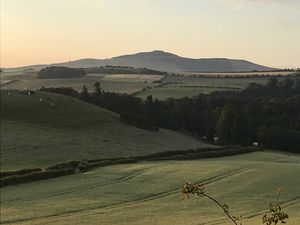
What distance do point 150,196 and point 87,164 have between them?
18687mm

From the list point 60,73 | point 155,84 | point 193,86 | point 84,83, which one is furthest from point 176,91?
point 60,73

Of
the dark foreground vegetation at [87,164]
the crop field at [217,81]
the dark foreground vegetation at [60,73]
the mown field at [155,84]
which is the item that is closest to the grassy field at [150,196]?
the dark foreground vegetation at [87,164]

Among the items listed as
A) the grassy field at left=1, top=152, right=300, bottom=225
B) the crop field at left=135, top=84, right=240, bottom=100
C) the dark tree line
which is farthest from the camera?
the crop field at left=135, top=84, right=240, bottom=100

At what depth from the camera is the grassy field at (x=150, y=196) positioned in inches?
1103

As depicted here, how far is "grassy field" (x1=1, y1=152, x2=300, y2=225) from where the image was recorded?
2802 cm

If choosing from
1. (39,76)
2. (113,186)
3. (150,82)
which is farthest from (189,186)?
(39,76)

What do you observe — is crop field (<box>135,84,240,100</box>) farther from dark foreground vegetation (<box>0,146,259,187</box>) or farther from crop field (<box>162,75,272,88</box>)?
dark foreground vegetation (<box>0,146,259,187</box>)

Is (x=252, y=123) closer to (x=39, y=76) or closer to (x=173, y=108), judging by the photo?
(x=173, y=108)

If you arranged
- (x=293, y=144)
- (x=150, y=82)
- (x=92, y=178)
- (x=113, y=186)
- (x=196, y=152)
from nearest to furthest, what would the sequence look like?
(x=113, y=186) < (x=92, y=178) < (x=196, y=152) < (x=293, y=144) < (x=150, y=82)

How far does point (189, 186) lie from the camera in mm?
7293

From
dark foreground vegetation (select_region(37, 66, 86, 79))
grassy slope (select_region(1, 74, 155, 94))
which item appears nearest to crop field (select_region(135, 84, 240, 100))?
grassy slope (select_region(1, 74, 155, 94))

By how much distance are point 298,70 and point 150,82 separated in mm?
65731

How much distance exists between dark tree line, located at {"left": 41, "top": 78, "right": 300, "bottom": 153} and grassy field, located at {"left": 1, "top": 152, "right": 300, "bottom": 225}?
4070 centimetres

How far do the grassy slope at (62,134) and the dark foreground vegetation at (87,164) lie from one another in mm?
4017
